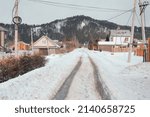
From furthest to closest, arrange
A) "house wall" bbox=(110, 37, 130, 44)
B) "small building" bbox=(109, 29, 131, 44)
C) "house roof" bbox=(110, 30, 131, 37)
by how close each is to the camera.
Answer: "house roof" bbox=(110, 30, 131, 37), "small building" bbox=(109, 29, 131, 44), "house wall" bbox=(110, 37, 130, 44)

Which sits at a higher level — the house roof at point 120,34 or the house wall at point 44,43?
the house roof at point 120,34

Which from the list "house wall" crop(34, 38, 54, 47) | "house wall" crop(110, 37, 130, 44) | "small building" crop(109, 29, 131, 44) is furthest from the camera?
"small building" crop(109, 29, 131, 44)

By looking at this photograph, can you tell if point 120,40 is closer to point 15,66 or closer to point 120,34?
point 120,34

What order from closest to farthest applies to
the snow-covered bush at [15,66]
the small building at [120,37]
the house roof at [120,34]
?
the snow-covered bush at [15,66] → the small building at [120,37] → the house roof at [120,34]

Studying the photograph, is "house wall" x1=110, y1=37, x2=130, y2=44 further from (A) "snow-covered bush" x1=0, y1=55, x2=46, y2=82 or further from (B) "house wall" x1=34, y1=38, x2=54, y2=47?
(A) "snow-covered bush" x1=0, y1=55, x2=46, y2=82

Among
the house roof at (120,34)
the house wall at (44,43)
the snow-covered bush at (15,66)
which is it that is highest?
the house roof at (120,34)

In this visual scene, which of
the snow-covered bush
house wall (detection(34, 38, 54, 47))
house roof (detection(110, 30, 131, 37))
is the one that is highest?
house roof (detection(110, 30, 131, 37))

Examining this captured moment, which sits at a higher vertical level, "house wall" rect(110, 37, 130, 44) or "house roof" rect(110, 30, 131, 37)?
"house roof" rect(110, 30, 131, 37)

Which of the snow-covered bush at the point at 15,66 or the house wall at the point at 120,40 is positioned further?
the house wall at the point at 120,40

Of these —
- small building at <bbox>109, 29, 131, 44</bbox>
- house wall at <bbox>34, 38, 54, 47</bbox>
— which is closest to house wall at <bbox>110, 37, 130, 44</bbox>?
small building at <bbox>109, 29, 131, 44</bbox>

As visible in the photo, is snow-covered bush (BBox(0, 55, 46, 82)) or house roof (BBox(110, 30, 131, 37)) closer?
snow-covered bush (BBox(0, 55, 46, 82))

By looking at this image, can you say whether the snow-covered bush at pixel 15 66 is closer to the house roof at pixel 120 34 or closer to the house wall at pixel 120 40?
the house wall at pixel 120 40

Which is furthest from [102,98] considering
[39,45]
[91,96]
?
[39,45]

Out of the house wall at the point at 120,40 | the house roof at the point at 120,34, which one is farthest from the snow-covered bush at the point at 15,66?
the house roof at the point at 120,34
